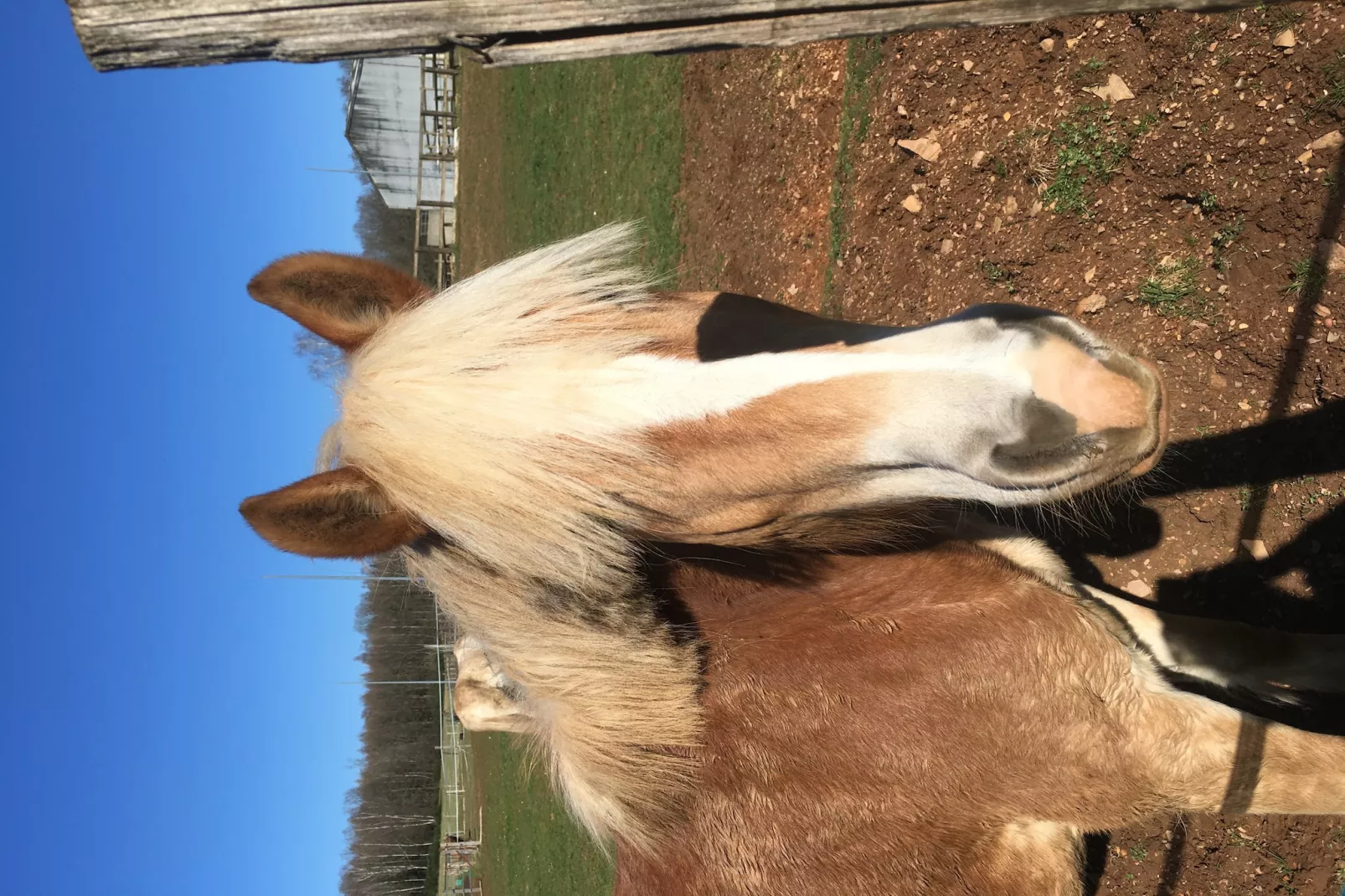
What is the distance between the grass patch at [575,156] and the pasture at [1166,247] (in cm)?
213

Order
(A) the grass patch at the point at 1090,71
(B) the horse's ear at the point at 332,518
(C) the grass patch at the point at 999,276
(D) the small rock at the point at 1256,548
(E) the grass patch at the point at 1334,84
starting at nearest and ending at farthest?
(B) the horse's ear at the point at 332,518 → (E) the grass patch at the point at 1334,84 → (D) the small rock at the point at 1256,548 → (A) the grass patch at the point at 1090,71 → (C) the grass patch at the point at 999,276

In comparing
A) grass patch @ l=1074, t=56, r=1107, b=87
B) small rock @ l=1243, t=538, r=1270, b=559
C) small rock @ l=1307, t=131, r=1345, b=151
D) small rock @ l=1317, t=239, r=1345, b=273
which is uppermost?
grass patch @ l=1074, t=56, r=1107, b=87

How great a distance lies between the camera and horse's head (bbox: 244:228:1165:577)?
5.41 feet

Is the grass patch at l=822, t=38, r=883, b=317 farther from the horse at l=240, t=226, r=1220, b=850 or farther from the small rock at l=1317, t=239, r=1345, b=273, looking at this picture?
the horse at l=240, t=226, r=1220, b=850

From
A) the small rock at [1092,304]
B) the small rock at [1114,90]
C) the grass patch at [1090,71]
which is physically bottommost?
the small rock at [1092,304]

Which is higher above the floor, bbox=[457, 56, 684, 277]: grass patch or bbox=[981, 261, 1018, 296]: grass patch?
bbox=[457, 56, 684, 277]: grass patch

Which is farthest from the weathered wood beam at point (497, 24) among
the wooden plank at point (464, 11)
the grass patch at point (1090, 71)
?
the grass patch at point (1090, 71)

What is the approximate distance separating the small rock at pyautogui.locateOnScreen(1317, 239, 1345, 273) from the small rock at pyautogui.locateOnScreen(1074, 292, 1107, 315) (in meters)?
0.96

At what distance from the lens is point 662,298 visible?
2309 millimetres

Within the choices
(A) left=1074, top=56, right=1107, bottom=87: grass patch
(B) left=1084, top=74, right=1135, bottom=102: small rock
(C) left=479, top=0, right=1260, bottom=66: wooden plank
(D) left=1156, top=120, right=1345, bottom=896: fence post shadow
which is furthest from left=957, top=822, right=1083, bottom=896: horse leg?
(A) left=1074, top=56, right=1107, bottom=87: grass patch

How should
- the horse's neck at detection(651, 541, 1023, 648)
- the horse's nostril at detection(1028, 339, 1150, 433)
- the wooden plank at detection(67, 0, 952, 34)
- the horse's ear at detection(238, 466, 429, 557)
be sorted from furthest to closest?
1. the horse's neck at detection(651, 541, 1023, 648)
2. the horse's ear at detection(238, 466, 429, 557)
3. the horse's nostril at detection(1028, 339, 1150, 433)
4. the wooden plank at detection(67, 0, 952, 34)

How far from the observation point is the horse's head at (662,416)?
1648 mm

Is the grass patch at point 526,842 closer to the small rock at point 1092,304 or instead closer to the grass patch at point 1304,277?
the small rock at point 1092,304

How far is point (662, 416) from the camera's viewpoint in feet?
6.37
